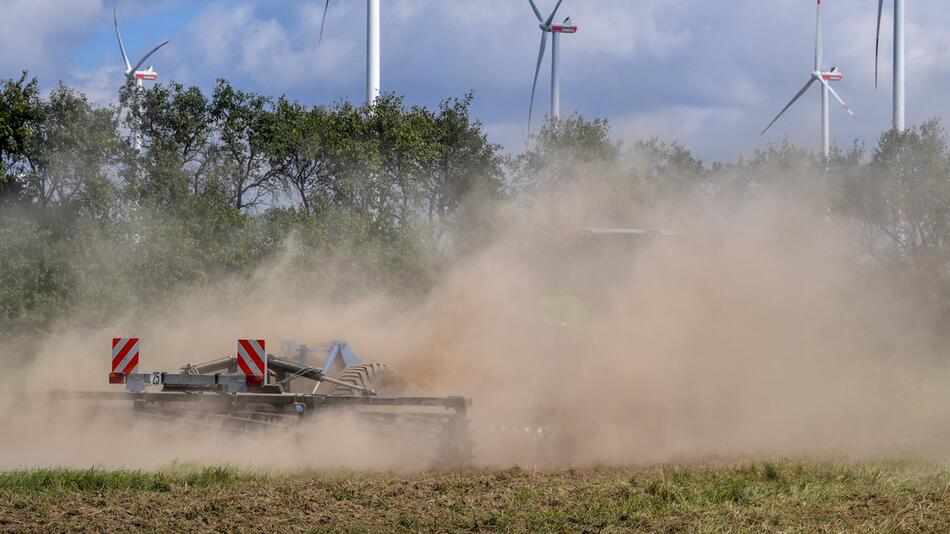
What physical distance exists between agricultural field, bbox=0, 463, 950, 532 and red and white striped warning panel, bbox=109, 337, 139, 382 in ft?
11.6

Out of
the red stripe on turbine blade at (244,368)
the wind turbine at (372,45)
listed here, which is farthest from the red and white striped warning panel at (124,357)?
the wind turbine at (372,45)

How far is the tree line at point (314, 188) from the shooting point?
2730 cm

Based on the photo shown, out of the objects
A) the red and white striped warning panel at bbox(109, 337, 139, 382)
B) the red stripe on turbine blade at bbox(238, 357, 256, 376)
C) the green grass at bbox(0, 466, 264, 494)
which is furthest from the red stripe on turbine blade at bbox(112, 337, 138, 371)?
the green grass at bbox(0, 466, 264, 494)

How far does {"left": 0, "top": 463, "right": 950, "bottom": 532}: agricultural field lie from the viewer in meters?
11.1

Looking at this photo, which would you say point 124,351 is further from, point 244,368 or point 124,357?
point 244,368

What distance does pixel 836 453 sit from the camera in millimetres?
16453

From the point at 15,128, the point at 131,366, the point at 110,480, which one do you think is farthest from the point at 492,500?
the point at 15,128

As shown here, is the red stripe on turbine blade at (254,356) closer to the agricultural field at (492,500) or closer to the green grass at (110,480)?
the agricultural field at (492,500)

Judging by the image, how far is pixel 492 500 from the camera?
1226cm

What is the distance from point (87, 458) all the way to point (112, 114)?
1602cm

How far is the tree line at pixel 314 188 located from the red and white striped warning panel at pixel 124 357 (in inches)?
407

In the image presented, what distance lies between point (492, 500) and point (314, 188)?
1123 inches

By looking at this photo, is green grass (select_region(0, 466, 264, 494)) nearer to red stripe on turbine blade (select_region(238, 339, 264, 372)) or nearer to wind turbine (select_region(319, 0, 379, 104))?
red stripe on turbine blade (select_region(238, 339, 264, 372))

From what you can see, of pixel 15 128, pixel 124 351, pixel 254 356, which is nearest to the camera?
pixel 254 356
